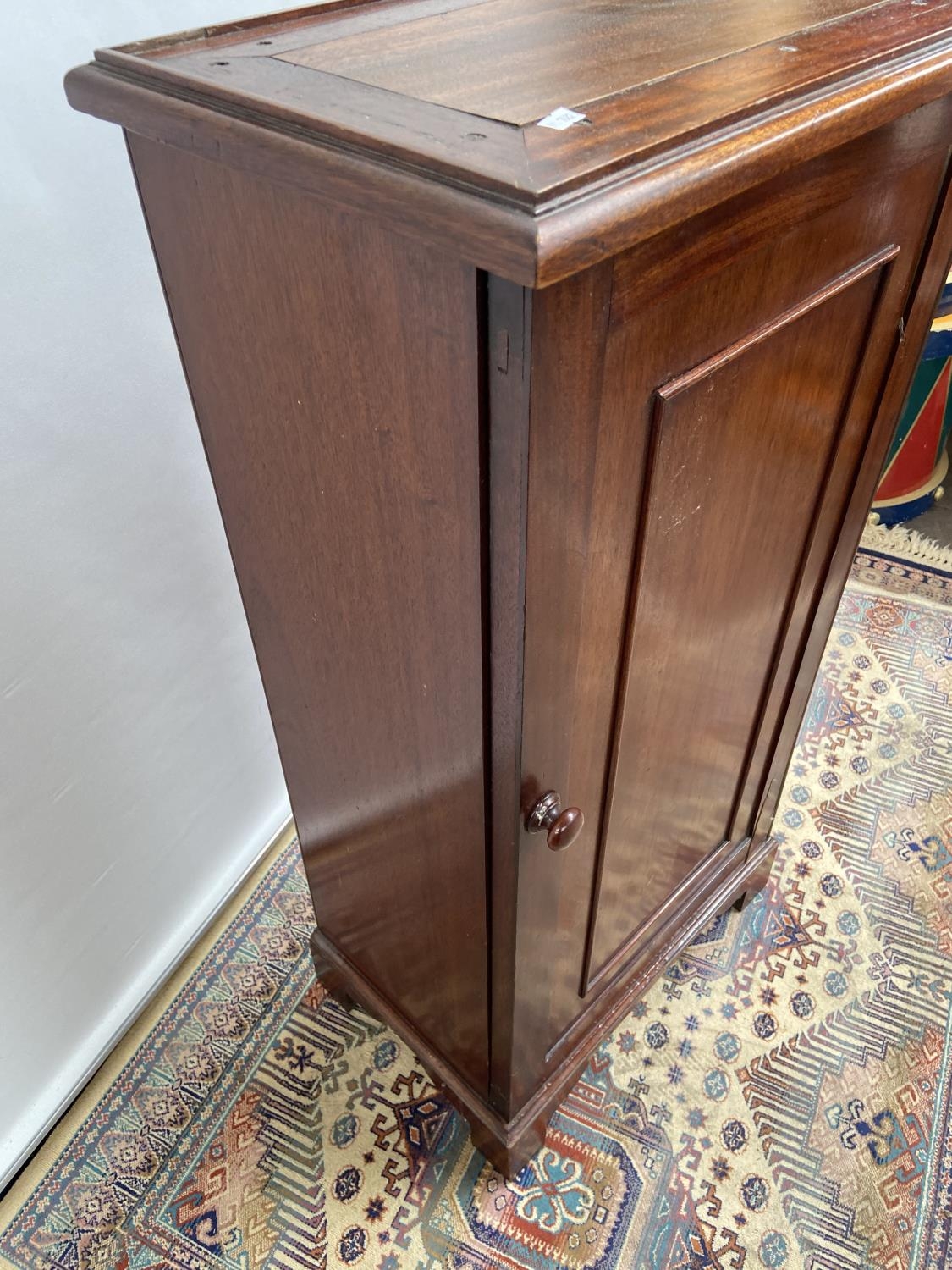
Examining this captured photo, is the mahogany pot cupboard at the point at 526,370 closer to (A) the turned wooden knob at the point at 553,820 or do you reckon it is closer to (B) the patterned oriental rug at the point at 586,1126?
(A) the turned wooden knob at the point at 553,820

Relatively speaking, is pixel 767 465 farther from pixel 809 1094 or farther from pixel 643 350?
pixel 809 1094

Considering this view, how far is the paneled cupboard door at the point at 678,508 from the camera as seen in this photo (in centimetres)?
43

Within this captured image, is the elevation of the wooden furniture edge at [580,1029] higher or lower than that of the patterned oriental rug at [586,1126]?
higher

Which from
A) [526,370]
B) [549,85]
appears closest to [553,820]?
[526,370]

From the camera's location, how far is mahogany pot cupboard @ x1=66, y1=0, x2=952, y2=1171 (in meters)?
0.39

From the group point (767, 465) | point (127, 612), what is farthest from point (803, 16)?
point (127, 612)

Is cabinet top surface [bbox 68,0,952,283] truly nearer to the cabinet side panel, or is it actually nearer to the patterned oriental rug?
the cabinet side panel

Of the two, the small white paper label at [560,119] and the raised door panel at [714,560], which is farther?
the raised door panel at [714,560]

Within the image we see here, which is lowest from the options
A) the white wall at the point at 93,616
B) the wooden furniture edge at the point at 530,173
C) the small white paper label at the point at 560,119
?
the white wall at the point at 93,616

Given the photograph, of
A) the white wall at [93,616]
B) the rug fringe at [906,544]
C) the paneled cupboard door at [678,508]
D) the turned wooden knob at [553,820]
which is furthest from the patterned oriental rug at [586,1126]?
the rug fringe at [906,544]

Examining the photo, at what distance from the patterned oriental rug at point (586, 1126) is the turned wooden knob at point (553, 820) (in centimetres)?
58

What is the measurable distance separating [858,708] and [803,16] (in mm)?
1145

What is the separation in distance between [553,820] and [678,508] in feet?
0.71

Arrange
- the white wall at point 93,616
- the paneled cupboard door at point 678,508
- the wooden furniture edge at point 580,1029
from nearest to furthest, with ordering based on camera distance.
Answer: the paneled cupboard door at point 678,508 → the white wall at point 93,616 → the wooden furniture edge at point 580,1029
